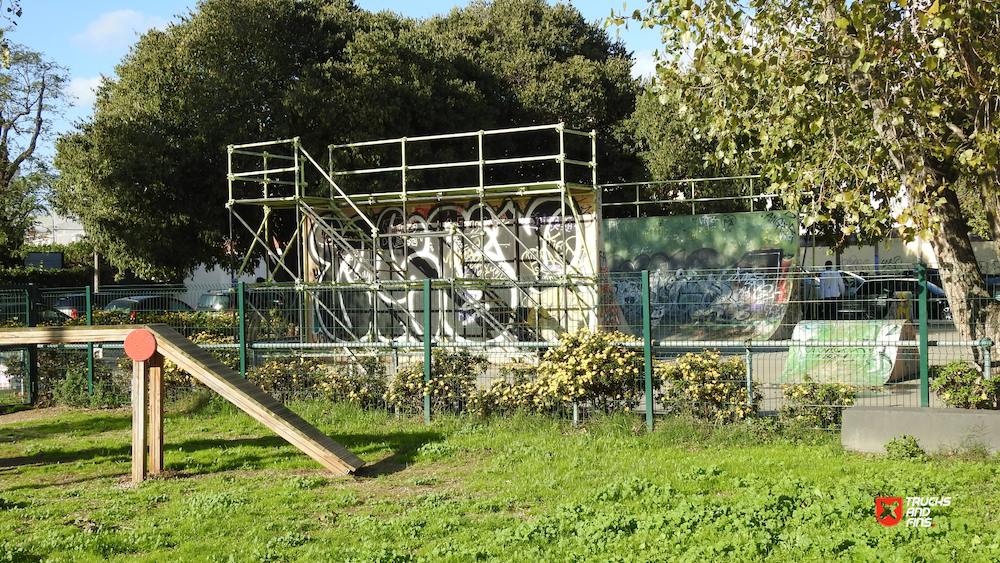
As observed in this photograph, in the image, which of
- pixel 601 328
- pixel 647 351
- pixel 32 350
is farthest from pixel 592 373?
pixel 32 350

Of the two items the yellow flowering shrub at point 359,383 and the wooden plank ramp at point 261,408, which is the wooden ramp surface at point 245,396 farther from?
the yellow flowering shrub at point 359,383

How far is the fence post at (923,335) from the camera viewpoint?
8.34 m

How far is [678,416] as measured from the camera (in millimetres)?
8953

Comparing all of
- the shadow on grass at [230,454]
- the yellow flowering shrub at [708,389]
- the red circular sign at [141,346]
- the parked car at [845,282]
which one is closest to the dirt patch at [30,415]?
the shadow on grass at [230,454]

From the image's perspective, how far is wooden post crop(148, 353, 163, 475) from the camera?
7.88 m

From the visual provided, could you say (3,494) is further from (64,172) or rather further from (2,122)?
(2,122)

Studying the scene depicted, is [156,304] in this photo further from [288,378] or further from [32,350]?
[288,378]

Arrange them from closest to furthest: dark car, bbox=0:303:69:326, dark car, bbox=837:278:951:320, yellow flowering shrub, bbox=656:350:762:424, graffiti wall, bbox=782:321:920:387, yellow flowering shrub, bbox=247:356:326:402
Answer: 1. dark car, bbox=837:278:951:320
2. yellow flowering shrub, bbox=656:350:762:424
3. graffiti wall, bbox=782:321:920:387
4. yellow flowering shrub, bbox=247:356:326:402
5. dark car, bbox=0:303:69:326

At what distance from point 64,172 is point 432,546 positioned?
60.6 ft

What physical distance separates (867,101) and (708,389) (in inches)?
131

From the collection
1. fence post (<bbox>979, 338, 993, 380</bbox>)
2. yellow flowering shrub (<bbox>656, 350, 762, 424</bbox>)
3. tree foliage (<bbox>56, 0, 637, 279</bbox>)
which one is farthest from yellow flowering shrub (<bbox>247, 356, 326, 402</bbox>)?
tree foliage (<bbox>56, 0, 637, 279</bbox>)

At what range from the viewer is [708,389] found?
29.0 ft

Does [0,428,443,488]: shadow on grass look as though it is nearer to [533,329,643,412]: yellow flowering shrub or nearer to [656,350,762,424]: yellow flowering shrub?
[533,329,643,412]: yellow flowering shrub

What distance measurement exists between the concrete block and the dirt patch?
1022cm
